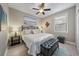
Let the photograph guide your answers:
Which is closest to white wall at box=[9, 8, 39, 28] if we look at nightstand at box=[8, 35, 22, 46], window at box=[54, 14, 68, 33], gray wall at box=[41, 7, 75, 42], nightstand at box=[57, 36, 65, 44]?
nightstand at box=[8, 35, 22, 46]

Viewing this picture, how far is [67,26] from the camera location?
1.67 meters

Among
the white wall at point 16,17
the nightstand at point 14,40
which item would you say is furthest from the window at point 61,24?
the nightstand at point 14,40

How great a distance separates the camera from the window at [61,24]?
5.46ft

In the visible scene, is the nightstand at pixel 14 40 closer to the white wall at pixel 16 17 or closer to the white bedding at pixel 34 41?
the white bedding at pixel 34 41

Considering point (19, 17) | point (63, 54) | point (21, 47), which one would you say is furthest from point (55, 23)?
point (21, 47)

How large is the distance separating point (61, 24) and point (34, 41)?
0.74 meters

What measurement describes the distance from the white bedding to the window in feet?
1.17

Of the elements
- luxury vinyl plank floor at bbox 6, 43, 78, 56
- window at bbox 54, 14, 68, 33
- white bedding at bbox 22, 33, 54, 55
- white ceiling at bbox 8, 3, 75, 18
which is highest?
white ceiling at bbox 8, 3, 75, 18

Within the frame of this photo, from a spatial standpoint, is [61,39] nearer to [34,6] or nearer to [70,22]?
[70,22]

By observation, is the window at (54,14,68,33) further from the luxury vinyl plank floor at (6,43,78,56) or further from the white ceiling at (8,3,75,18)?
the luxury vinyl plank floor at (6,43,78,56)

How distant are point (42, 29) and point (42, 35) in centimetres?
14

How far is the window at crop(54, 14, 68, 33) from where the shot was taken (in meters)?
1.67

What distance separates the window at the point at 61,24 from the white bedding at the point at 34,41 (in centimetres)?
36

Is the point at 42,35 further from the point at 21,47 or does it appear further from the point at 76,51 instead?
the point at 76,51
